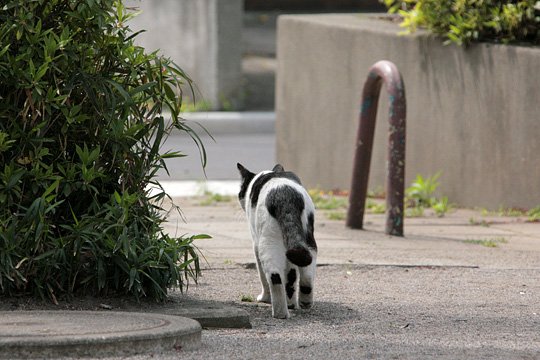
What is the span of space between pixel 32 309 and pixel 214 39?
11881mm

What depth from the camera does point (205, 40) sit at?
56.7 ft

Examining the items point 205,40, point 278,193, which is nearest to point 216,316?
point 278,193

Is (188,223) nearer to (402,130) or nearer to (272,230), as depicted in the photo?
(402,130)

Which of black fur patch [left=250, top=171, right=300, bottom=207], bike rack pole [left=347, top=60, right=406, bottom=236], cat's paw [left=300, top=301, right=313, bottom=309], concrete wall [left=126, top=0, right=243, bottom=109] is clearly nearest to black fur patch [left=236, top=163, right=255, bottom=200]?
black fur patch [left=250, top=171, right=300, bottom=207]

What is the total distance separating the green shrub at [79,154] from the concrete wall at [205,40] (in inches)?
437

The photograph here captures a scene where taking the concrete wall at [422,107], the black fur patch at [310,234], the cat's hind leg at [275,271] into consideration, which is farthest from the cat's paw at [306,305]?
the concrete wall at [422,107]

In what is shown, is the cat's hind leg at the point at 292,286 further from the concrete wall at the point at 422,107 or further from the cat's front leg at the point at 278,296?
the concrete wall at the point at 422,107

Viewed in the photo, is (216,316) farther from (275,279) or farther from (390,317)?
(390,317)

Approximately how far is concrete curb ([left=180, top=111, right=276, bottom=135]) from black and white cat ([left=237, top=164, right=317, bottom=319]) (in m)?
10.4

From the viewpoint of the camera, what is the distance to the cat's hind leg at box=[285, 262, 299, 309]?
6.00 meters

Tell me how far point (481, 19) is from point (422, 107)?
37.3 inches

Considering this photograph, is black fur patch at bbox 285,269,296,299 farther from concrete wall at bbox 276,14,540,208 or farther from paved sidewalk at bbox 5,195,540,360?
concrete wall at bbox 276,14,540,208

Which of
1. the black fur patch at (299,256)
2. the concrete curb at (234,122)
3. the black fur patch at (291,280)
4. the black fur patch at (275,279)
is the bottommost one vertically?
the concrete curb at (234,122)

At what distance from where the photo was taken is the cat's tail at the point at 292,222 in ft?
18.7
